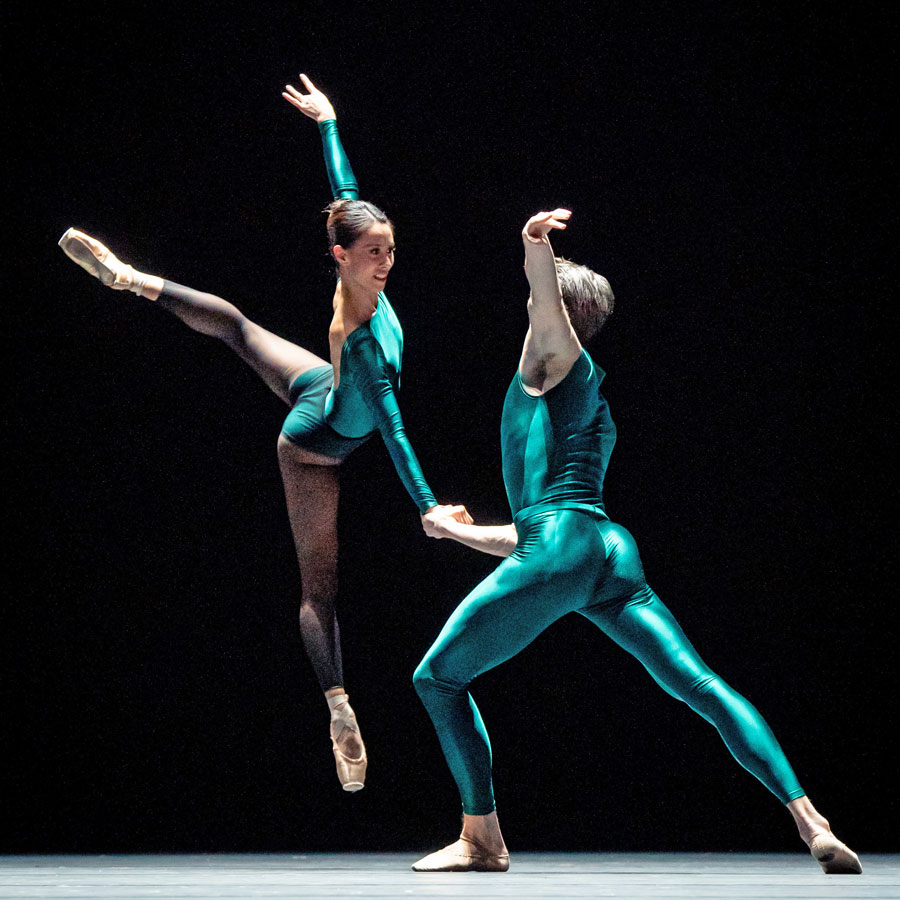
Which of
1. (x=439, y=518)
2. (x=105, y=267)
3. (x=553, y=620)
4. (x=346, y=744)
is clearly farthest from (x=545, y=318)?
(x=105, y=267)

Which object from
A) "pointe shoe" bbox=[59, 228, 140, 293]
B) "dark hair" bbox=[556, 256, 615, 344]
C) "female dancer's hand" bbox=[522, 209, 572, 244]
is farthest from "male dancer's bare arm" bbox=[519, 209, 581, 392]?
"pointe shoe" bbox=[59, 228, 140, 293]

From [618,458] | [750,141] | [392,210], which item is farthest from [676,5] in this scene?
[618,458]

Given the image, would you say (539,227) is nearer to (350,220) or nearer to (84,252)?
(350,220)

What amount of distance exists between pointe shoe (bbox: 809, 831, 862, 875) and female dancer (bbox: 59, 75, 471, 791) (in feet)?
3.88

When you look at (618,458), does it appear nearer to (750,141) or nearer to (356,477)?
(356,477)

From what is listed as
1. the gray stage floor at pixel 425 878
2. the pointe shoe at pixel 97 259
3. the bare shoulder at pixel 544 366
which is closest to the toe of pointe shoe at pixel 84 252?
the pointe shoe at pixel 97 259

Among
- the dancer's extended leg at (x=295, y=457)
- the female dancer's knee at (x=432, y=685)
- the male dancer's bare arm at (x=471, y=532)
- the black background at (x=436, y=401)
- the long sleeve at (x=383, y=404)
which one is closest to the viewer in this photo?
the female dancer's knee at (x=432, y=685)

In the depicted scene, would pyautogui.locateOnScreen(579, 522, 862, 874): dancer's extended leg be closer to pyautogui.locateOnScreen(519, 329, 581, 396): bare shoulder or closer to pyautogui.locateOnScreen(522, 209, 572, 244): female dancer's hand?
pyautogui.locateOnScreen(519, 329, 581, 396): bare shoulder

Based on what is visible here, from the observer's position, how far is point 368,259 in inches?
143

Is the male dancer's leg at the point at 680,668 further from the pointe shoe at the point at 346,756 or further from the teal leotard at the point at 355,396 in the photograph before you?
the pointe shoe at the point at 346,756

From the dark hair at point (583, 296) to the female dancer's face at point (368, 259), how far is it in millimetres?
565

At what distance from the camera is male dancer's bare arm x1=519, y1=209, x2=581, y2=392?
2914 millimetres

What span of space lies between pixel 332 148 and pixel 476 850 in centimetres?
194

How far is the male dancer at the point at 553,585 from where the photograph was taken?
2.99m
